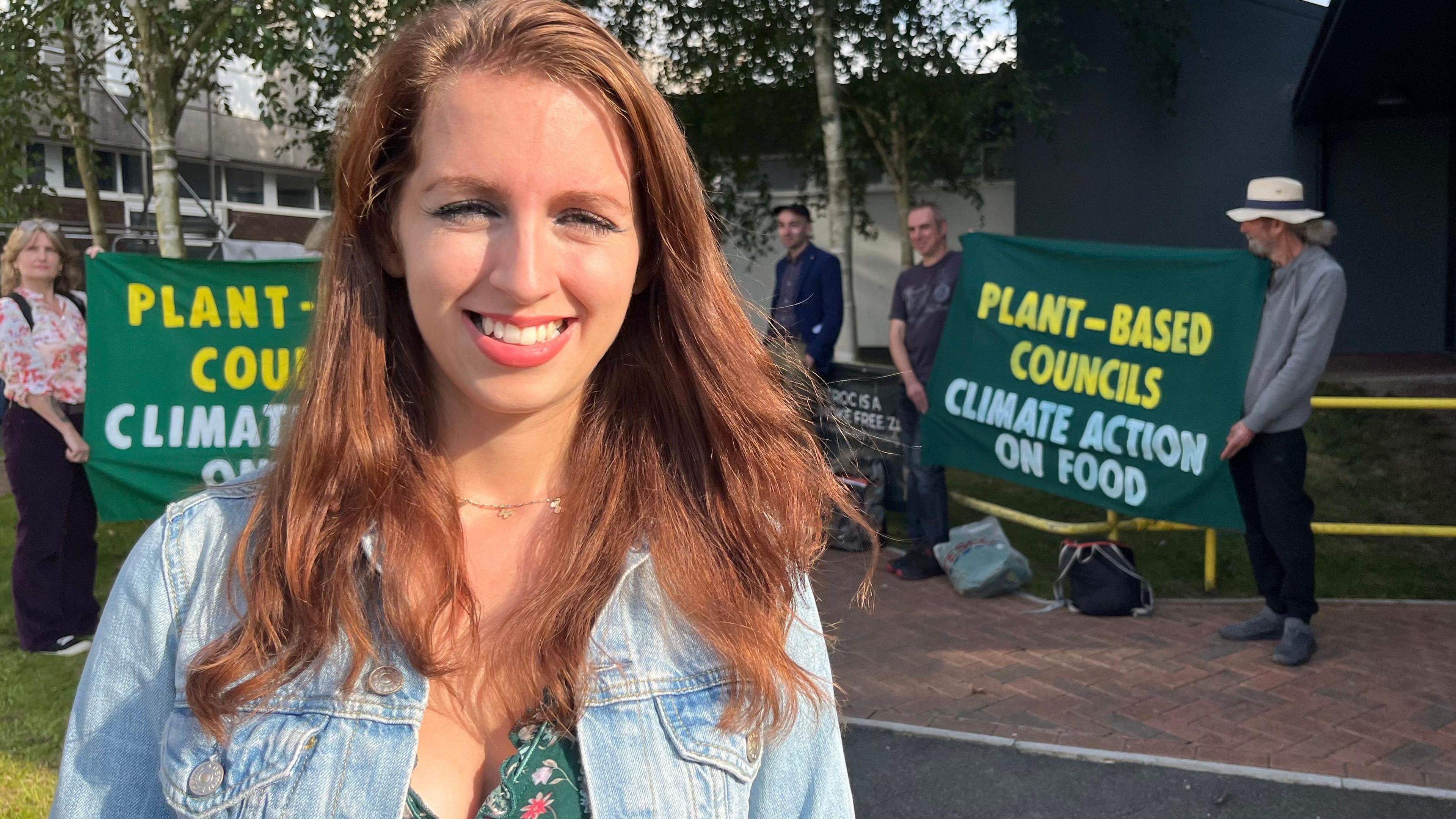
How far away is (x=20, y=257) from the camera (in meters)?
5.82

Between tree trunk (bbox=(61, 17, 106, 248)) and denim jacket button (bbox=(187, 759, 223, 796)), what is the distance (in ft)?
43.3

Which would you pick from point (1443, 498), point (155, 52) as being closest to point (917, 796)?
point (1443, 498)

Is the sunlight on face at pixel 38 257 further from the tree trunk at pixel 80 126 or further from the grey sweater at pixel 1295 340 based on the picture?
the tree trunk at pixel 80 126

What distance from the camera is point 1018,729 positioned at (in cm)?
480

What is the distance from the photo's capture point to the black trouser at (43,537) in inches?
233

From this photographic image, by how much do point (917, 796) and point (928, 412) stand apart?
3.58m

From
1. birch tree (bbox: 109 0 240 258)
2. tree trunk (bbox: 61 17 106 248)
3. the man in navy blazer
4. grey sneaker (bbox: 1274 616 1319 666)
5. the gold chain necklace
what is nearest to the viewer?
the gold chain necklace

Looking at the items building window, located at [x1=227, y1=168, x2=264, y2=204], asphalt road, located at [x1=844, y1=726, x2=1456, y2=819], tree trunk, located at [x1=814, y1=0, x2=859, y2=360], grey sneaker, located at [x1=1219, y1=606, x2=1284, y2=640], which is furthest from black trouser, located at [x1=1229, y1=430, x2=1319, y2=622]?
building window, located at [x1=227, y1=168, x2=264, y2=204]

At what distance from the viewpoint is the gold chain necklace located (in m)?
1.69

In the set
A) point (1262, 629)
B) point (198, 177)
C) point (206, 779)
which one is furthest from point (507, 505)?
point (198, 177)

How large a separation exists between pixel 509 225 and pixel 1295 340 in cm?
516

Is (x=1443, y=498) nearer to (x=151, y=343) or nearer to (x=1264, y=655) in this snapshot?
(x=1264, y=655)

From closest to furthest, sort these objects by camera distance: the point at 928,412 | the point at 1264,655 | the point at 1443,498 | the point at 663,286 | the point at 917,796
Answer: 1. the point at 663,286
2. the point at 917,796
3. the point at 1264,655
4. the point at 928,412
5. the point at 1443,498

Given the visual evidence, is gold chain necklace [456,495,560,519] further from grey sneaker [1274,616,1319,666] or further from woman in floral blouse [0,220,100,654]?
woman in floral blouse [0,220,100,654]
